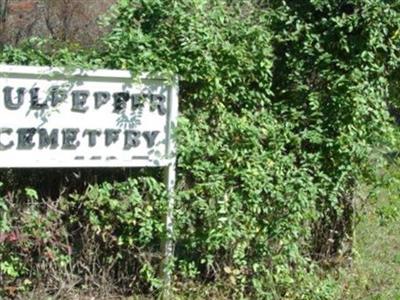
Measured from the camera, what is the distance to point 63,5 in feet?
48.9

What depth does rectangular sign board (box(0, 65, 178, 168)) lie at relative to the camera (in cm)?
559

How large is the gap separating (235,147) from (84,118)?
112 centimetres

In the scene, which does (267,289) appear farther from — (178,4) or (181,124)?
(178,4)

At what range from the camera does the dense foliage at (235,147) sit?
596 cm

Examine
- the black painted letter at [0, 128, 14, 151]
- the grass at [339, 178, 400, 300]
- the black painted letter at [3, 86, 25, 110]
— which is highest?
the black painted letter at [3, 86, 25, 110]

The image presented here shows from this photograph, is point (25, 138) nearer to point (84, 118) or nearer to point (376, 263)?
point (84, 118)

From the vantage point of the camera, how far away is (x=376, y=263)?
24.9ft

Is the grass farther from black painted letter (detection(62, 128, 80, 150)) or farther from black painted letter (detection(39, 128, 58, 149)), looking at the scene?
black painted letter (detection(39, 128, 58, 149))

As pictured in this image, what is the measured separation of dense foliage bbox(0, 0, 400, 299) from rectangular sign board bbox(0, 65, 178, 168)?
0.43 ft

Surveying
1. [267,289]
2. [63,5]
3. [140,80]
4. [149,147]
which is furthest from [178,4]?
[63,5]

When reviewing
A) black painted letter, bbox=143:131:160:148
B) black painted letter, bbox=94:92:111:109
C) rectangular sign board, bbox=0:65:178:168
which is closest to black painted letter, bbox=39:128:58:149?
rectangular sign board, bbox=0:65:178:168

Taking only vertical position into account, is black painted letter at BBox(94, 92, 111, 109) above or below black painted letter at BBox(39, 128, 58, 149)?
above

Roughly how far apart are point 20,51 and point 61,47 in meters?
0.31

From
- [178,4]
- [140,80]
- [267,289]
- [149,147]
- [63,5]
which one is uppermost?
[63,5]
